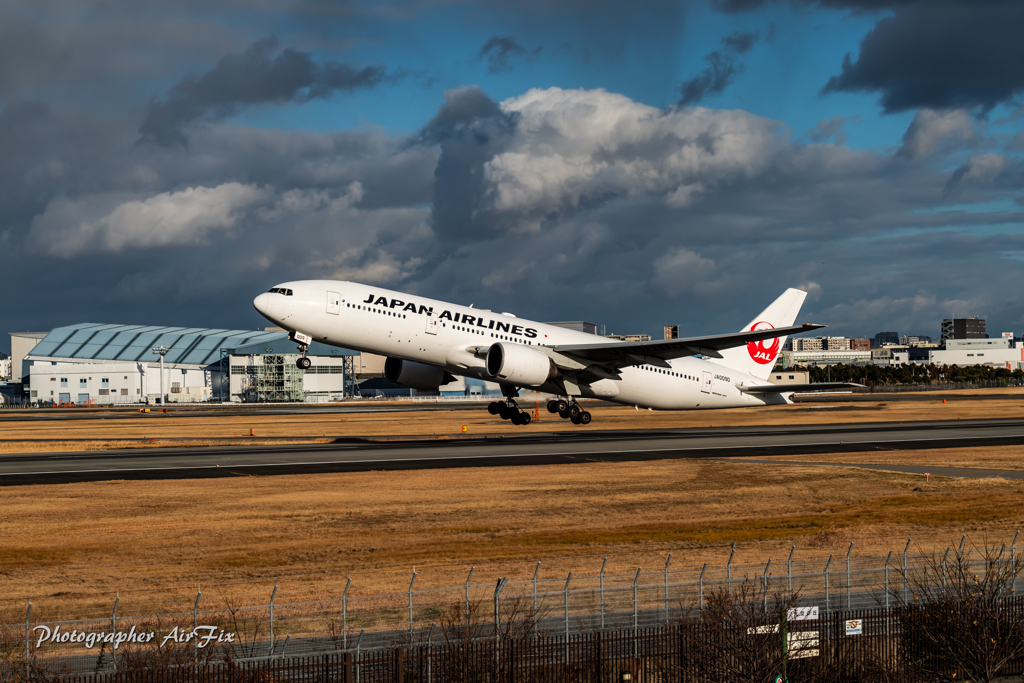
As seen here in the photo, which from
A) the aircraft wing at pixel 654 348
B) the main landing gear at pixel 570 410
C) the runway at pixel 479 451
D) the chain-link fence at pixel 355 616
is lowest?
the chain-link fence at pixel 355 616

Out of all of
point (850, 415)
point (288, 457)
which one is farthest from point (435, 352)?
point (850, 415)

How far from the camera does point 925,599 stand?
69.0ft

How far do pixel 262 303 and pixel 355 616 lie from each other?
32.4 meters

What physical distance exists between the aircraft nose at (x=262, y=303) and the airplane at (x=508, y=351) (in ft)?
0.19

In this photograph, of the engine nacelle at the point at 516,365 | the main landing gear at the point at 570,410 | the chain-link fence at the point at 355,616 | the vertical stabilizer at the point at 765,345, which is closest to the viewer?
the chain-link fence at the point at 355,616

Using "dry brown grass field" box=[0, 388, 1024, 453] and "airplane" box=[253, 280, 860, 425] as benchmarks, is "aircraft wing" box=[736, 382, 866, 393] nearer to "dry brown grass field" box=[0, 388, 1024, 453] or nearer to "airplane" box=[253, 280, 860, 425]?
"airplane" box=[253, 280, 860, 425]

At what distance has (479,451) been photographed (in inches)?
2367

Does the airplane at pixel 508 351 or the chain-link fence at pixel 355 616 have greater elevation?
the airplane at pixel 508 351

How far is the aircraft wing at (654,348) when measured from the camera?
55.9 m

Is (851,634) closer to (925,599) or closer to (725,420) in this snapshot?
(925,599)

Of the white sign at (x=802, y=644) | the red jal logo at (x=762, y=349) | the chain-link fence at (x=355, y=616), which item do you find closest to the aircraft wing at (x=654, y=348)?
the red jal logo at (x=762, y=349)

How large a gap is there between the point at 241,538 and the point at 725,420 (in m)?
75.0

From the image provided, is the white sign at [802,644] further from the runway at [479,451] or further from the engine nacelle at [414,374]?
the engine nacelle at [414,374]

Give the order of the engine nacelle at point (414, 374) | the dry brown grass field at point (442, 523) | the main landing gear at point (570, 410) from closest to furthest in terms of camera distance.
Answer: the dry brown grass field at point (442, 523)
the engine nacelle at point (414, 374)
the main landing gear at point (570, 410)
